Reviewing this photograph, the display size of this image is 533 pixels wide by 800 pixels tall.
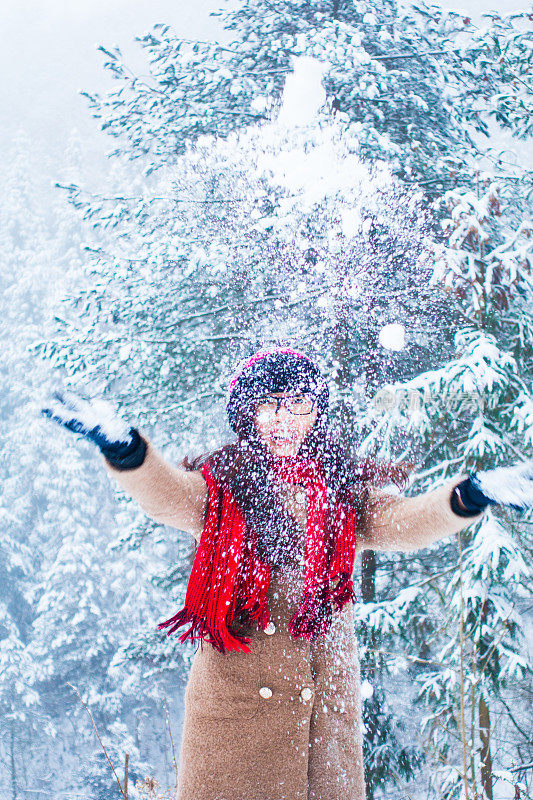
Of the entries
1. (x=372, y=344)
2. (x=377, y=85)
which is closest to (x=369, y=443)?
(x=372, y=344)

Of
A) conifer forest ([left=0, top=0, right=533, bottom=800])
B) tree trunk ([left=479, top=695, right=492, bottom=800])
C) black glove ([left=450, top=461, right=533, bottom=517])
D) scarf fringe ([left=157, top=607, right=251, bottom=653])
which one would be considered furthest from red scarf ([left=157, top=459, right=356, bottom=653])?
tree trunk ([left=479, top=695, right=492, bottom=800])

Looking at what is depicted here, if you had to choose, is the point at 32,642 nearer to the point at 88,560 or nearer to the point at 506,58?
the point at 88,560

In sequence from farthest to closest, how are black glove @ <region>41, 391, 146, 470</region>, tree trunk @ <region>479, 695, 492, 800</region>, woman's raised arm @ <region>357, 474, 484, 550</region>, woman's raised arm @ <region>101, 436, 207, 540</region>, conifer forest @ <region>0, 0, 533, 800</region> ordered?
conifer forest @ <region>0, 0, 533, 800</region>, tree trunk @ <region>479, 695, 492, 800</region>, woman's raised arm @ <region>357, 474, 484, 550</region>, woman's raised arm @ <region>101, 436, 207, 540</region>, black glove @ <region>41, 391, 146, 470</region>

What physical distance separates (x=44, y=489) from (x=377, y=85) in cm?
1196

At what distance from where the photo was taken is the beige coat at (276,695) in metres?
1.46

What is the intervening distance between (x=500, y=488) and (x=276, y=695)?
29.7 inches

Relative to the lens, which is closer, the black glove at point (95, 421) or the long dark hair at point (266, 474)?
the black glove at point (95, 421)

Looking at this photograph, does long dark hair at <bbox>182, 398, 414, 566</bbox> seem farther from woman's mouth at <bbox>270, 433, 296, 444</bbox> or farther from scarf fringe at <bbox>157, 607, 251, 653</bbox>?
scarf fringe at <bbox>157, 607, 251, 653</bbox>

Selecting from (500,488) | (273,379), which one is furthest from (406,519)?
(273,379)

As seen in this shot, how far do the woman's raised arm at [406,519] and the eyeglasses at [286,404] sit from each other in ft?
0.93

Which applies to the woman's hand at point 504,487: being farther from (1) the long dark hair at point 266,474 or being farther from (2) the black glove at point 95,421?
(2) the black glove at point 95,421

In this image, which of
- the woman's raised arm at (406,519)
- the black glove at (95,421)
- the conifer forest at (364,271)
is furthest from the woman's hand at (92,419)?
the conifer forest at (364,271)

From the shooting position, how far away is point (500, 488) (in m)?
1.28

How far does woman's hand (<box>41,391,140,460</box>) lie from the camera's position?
1214mm
